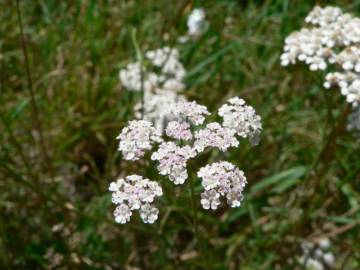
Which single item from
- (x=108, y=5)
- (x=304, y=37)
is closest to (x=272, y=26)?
(x=108, y=5)

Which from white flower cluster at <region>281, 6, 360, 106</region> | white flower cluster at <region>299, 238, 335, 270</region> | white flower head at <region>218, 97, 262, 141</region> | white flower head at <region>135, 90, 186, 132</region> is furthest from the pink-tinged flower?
white flower cluster at <region>299, 238, 335, 270</region>

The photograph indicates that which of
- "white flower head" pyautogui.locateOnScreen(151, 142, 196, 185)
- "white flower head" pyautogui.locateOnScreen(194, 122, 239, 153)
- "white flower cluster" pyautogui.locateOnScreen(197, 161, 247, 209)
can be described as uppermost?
"white flower head" pyautogui.locateOnScreen(194, 122, 239, 153)

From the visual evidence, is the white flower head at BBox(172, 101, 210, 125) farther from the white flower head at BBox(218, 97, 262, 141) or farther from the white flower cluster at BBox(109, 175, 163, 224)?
the white flower cluster at BBox(109, 175, 163, 224)

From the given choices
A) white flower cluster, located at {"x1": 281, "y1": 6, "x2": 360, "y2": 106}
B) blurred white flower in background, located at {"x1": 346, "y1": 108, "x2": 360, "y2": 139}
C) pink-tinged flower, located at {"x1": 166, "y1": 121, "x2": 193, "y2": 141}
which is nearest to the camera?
pink-tinged flower, located at {"x1": 166, "y1": 121, "x2": 193, "y2": 141}

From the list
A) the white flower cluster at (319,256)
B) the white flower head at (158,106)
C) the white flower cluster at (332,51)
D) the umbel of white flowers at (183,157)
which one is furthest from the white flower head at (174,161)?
the white flower cluster at (319,256)

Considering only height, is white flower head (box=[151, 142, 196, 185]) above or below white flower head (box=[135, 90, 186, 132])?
below

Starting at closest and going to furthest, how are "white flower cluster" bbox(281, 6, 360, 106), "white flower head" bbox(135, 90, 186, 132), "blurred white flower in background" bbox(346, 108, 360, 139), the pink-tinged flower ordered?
the pink-tinged flower → "white flower cluster" bbox(281, 6, 360, 106) → "blurred white flower in background" bbox(346, 108, 360, 139) → "white flower head" bbox(135, 90, 186, 132)
